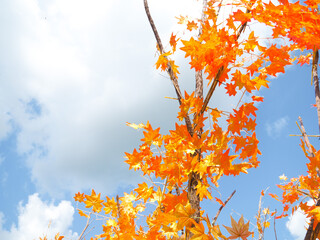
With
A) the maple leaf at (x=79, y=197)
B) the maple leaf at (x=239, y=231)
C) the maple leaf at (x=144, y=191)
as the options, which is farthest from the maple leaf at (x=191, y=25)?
the maple leaf at (x=79, y=197)

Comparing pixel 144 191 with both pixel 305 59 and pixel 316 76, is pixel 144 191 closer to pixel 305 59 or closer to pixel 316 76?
pixel 316 76

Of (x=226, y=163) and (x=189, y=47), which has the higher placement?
(x=189, y=47)

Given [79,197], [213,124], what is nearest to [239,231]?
[213,124]

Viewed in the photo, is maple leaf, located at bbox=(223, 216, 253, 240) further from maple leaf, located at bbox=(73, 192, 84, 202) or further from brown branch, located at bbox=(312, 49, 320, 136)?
maple leaf, located at bbox=(73, 192, 84, 202)

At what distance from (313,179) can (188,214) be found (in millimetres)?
1367

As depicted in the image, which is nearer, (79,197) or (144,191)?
(144,191)

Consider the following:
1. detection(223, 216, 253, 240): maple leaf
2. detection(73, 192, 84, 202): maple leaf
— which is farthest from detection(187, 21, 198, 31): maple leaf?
detection(73, 192, 84, 202): maple leaf

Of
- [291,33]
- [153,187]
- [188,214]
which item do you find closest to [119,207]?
[153,187]

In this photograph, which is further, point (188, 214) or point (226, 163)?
point (226, 163)

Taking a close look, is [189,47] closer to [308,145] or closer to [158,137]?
[158,137]

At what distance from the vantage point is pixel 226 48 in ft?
6.93

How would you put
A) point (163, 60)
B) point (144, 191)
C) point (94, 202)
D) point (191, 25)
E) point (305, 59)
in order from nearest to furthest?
point (163, 60) < point (144, 191) < point (191, 25) < point (94, 202) < point (305, 59)

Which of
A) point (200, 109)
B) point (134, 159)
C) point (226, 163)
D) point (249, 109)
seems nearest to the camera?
point (226, 163)

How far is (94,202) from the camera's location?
10.9ft
